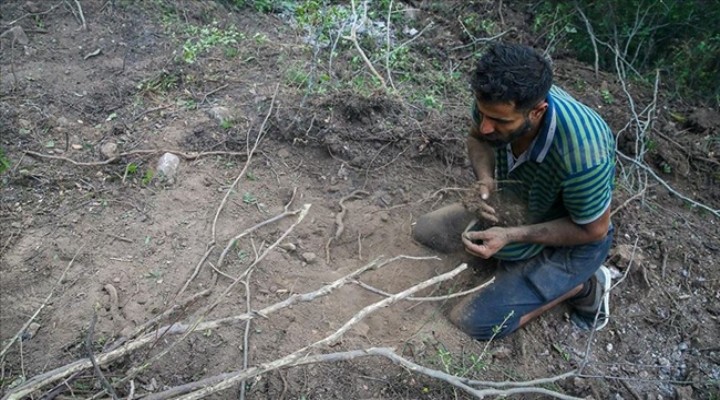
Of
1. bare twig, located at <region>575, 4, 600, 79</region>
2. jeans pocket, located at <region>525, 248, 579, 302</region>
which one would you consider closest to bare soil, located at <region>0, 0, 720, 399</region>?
bare twig, located at <region>575, 4, 600, 79</region>

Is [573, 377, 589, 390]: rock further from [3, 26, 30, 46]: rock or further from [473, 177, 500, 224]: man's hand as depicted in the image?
[3, 26, 30, 46]: rock

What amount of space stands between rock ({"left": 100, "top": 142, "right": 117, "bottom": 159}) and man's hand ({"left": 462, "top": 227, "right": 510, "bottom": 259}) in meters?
1.98

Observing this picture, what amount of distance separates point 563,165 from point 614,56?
2.86m

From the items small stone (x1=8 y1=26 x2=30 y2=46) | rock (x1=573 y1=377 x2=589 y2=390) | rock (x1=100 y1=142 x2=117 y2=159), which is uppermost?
small stone (x1=8 y1=26 x2=30 y2=46)

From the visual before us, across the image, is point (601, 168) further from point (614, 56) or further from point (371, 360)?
point (614, 56)

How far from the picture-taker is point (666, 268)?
314 cm

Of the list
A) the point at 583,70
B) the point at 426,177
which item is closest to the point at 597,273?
the point at 426,177

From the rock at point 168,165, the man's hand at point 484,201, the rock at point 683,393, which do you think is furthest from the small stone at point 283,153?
the rock at point 683,393

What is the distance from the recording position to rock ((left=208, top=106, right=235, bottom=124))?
3.44 meters

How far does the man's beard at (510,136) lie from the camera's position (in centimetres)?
227

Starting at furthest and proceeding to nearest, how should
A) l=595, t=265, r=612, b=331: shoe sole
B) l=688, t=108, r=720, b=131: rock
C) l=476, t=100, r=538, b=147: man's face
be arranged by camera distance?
l=688, t=108, r=720, b=131: rock
l=595, t=265, r=612, b=331: shoe sole
l=476, t=100, r=538, b=147: man's face

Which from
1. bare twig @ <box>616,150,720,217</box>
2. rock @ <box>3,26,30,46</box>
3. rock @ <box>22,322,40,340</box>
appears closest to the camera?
rock @ <box>22,322,40,340</box>

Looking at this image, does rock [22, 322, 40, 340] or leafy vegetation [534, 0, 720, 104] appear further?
leafy vegetation [534, 0, 720, 104]

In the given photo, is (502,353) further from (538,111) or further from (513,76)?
(513,76)
